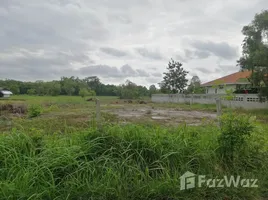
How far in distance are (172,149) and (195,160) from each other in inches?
11.3

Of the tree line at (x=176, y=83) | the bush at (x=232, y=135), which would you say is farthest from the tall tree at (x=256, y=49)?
the bush at (x=232, y=135)

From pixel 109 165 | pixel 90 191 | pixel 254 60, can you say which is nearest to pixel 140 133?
pixel 109 165

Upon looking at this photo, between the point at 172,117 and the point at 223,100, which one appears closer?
the point at 223,100

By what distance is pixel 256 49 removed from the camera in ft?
37.8

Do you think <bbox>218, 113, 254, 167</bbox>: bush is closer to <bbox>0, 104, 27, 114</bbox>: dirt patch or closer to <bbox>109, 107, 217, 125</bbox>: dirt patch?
<bbox>109, 107, 217, 125</bbox>: dirt patch

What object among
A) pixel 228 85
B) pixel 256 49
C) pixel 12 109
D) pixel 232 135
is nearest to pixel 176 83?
pixel 228 85

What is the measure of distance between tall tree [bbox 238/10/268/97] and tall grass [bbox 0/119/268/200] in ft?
33.4

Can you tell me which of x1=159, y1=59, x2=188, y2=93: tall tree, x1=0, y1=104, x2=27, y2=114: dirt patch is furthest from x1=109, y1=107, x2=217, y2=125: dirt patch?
x1=159, y1=59, x2=188, y2=93: tall tree

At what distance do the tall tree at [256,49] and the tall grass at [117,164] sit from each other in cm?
1019

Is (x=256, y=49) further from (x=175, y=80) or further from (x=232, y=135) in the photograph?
(x=175, y=80)

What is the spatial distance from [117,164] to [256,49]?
1210 cm

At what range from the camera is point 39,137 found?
7.89 ft

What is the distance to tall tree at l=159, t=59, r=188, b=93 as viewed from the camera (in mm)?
34000

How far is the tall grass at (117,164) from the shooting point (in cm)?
192
